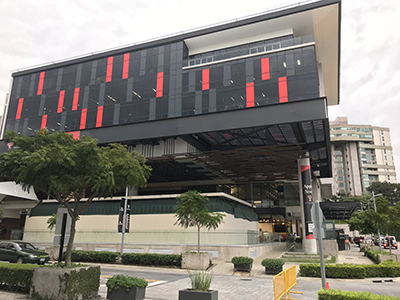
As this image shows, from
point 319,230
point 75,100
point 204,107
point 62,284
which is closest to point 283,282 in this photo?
point 319,230

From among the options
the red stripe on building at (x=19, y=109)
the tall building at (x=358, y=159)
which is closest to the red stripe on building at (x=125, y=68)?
the red stripe on building at (x=19, y=109)

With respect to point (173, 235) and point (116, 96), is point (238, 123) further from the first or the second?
point (116, 96)

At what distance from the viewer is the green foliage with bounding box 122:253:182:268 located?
81.3 ft

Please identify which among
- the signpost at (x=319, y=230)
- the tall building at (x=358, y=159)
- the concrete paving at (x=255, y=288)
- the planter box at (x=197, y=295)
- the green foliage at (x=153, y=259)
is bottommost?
the concrete paving at (x=255, y=288)

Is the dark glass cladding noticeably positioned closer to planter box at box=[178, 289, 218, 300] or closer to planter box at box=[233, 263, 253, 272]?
planter box at box=[233, 263, 253, 272]

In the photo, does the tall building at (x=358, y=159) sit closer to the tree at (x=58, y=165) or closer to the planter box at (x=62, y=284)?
the tree at (x=58, y=165)

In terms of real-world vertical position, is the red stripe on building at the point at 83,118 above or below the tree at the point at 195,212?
above

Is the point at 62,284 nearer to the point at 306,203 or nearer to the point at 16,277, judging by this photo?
the point at 16,277

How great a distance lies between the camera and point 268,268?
2139cm

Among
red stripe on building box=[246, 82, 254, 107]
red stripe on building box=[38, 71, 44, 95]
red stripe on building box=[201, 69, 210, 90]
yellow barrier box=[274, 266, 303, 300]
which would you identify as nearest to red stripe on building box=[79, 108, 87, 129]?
red stripe on building box=[38, 71, 44, 95]

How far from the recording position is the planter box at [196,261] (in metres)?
23.7

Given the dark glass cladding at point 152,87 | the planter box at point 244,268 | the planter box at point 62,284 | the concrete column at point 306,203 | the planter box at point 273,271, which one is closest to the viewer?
the planter box at point 62,284

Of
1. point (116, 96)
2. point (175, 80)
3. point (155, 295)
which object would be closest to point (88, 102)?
point (116, 96)

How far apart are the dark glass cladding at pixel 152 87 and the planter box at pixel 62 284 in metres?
28.8
